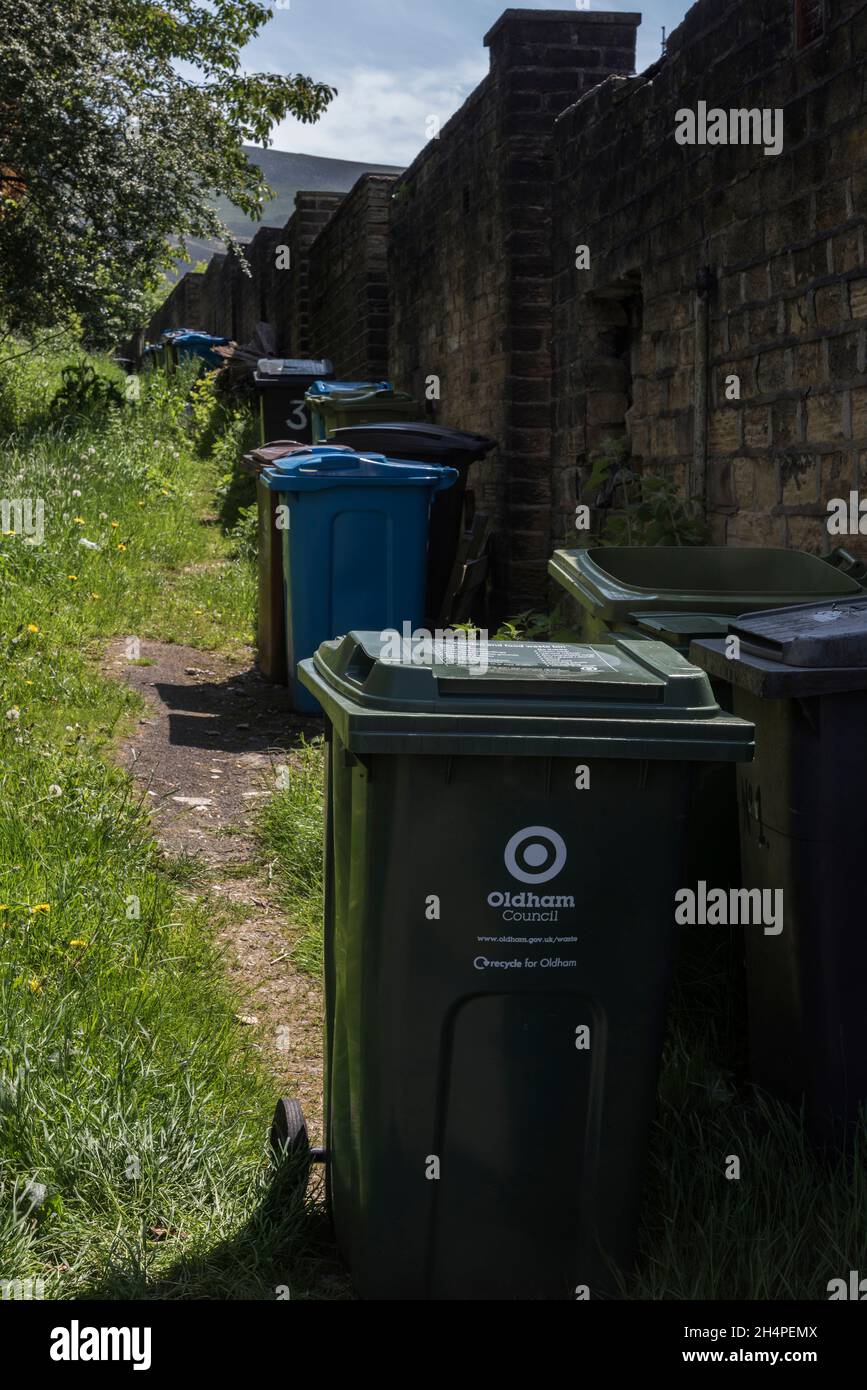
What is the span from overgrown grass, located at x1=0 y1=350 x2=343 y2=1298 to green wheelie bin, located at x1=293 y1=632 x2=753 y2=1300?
37 centimetres

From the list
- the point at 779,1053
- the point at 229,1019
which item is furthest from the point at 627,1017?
the point at 229,1019

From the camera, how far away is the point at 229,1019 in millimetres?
3604

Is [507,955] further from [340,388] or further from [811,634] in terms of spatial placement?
[340,388]

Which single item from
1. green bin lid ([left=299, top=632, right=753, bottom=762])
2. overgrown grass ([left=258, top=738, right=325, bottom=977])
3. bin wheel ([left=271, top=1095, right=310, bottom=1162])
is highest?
green bin lid ([left=299, top=632, right=753, bottom=762])

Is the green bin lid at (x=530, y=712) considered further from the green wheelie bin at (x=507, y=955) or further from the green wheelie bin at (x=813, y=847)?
the green wheelie bin at (x=813, y=847)

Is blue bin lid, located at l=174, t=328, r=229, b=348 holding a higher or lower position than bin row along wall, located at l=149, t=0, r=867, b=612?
higher

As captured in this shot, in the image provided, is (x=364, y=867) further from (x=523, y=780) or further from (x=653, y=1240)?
(x=653, y=1240)

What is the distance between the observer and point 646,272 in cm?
645

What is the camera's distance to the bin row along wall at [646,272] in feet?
15.4

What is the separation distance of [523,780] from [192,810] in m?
3.21

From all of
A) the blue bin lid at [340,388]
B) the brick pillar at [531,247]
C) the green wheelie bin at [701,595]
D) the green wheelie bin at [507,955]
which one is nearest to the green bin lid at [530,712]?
the green wheelie bin at [507,955]

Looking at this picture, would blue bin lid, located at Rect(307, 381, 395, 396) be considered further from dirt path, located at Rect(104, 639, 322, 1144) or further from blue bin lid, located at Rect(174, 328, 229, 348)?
blue bin lid, located at Rect(174, 328, 229, 348)

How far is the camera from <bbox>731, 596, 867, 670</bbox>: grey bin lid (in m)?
2.70

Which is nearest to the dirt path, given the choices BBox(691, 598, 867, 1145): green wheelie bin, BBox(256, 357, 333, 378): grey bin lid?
BBox(691, 598, 867, 1145): green wheelie bin
